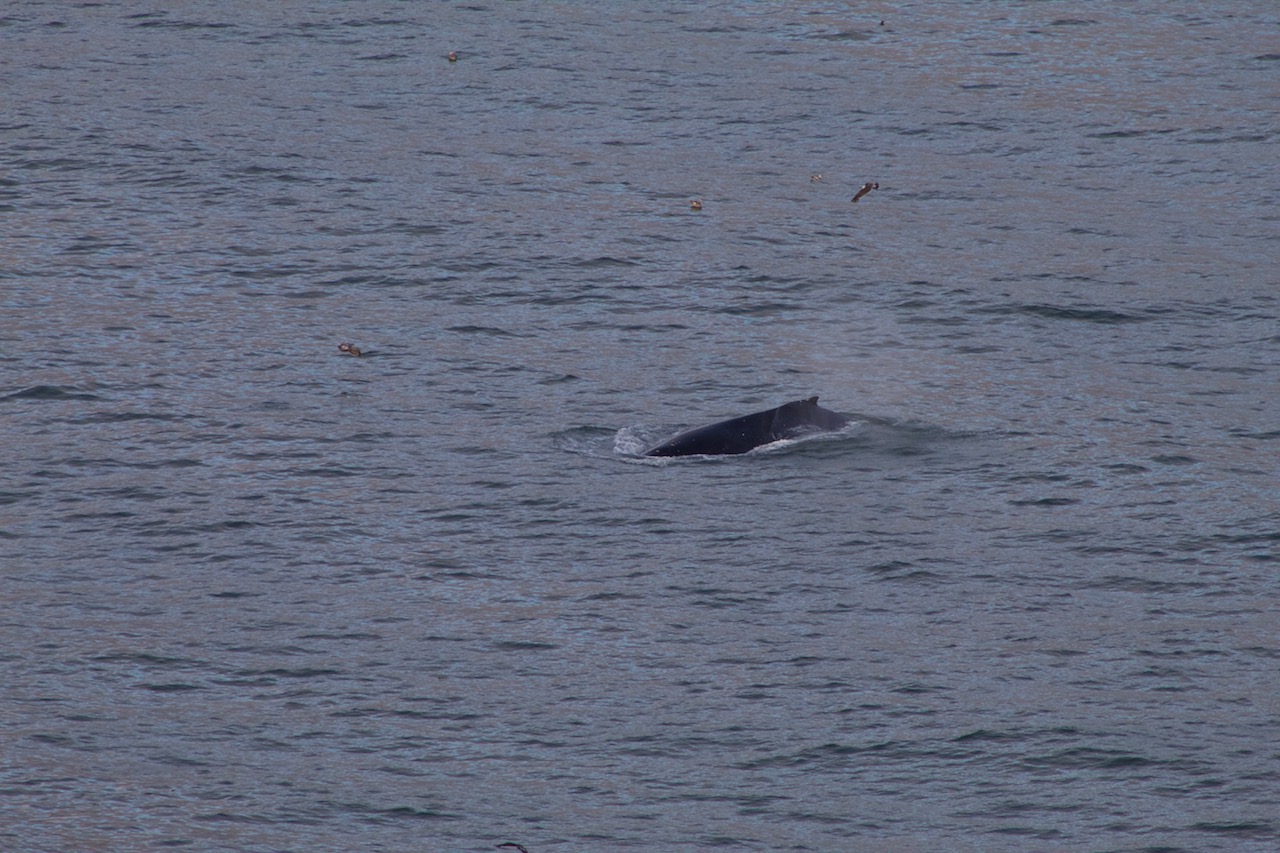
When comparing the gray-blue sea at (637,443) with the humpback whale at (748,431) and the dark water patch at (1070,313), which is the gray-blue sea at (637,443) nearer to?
the dark water patch at (1070,313)

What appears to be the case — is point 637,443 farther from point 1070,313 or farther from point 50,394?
point 1070,313

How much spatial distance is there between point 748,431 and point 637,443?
119 centimetres

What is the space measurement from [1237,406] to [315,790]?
497 inches

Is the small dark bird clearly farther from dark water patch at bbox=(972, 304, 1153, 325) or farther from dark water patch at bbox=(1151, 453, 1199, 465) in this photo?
dark water patch at bbox=(1151, 453, 1199, 465)

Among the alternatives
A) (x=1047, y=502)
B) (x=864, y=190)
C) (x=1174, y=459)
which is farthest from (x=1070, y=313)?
(x=1047, y=502)

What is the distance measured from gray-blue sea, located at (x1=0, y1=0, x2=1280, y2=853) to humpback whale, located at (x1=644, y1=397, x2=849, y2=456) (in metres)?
0.21

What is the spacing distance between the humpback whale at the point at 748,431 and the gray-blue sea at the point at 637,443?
21 centimetres

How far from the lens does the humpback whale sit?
818 inches

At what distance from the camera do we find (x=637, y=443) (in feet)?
69.9

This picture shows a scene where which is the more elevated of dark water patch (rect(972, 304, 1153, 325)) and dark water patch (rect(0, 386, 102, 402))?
dark water patch (rect(0, 386, 102, 402))

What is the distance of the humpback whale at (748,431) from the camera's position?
20.8 m

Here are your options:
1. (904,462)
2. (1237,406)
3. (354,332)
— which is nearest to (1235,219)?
(1237,406)

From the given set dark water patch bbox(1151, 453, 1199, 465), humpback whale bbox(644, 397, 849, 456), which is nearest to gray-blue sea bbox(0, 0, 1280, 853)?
dark water patch bbox(1151, 453, 1199, 465)

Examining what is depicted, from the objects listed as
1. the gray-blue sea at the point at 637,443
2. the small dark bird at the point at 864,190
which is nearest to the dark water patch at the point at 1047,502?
the gray-blue sea at the point at 637,443
